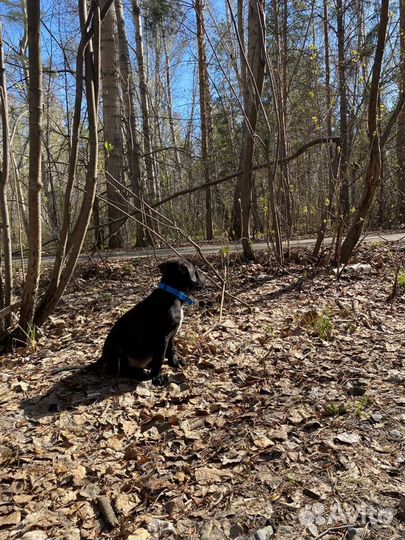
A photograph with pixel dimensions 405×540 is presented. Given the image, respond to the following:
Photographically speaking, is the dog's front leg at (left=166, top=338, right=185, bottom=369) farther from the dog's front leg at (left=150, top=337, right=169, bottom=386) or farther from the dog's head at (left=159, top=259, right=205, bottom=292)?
the dog's head at (left=159, top=259, right=205, bottom=292)

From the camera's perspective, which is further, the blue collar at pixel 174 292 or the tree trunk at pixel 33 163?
the tree trunk at pixel 33 163

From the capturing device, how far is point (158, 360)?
3834 mm

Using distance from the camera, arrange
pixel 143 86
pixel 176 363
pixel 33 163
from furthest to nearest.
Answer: pixel 143 86 < pixel 33 163 < pixel 176 363

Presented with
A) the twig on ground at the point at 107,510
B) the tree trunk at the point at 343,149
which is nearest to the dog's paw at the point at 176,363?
the twig on ground at the point at 107,510

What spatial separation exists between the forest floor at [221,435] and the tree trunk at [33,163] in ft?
1.26

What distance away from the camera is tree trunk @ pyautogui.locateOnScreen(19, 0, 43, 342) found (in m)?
4.32

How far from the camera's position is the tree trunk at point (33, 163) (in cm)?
432

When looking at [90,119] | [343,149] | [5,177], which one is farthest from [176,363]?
[343,149]

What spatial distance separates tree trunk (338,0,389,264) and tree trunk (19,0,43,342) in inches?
186

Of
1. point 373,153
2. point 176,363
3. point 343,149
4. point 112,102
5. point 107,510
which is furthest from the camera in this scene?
point 112,102

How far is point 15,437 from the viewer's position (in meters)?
3.10

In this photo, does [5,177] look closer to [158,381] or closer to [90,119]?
[90,119]

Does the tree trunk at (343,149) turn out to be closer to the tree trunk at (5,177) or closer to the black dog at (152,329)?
the black dog at (152,329)

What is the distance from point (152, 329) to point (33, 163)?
225 cm
